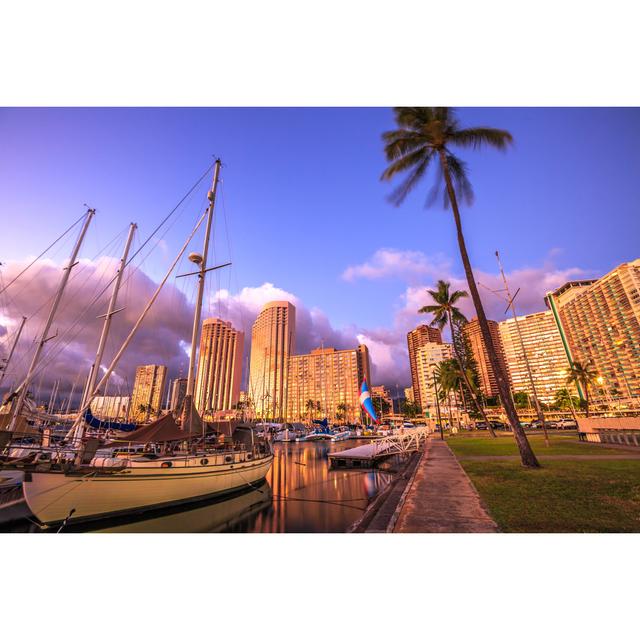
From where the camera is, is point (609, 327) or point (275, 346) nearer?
point (609, 327)

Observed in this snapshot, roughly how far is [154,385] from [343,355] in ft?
289

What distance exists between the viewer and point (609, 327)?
8969cm

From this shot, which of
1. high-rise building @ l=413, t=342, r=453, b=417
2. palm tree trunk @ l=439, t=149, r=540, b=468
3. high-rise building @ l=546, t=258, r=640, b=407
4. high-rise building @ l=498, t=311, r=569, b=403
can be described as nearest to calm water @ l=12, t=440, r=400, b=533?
palm tree trunk @ l=439, t=149, r=540, b=468

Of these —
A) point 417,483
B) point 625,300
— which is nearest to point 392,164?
point 417,483

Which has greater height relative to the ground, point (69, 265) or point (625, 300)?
point (625, 300)

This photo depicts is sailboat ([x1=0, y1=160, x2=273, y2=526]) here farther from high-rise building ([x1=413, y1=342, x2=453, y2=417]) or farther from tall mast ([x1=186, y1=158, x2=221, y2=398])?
high-rise building ([x1=413, y1=342, x2=453, y2=417])

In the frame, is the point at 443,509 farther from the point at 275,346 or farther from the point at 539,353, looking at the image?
the point at 539,353

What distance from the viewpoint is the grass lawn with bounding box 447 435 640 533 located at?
4.99 meters

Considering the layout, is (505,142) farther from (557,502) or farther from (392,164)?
(557,502)

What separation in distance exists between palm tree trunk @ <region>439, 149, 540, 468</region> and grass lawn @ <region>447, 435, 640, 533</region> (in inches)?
27.3

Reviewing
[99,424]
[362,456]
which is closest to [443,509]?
[362,456]

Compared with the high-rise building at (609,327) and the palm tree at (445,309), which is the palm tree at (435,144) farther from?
the high-rise building at (609,327)

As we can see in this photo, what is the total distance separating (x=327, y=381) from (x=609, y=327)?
105864mm
